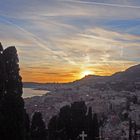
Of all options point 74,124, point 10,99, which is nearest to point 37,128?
point 74,124

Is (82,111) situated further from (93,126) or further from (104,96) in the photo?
(104,96)

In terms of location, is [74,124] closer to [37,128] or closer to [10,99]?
[37,128]

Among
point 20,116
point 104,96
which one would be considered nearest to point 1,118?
point 20,116

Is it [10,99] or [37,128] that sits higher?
[10,99]

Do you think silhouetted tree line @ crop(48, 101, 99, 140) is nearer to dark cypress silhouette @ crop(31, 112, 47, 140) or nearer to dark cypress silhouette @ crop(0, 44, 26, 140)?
dark cypress silhouette @ crop(31, 112, 47, 140)

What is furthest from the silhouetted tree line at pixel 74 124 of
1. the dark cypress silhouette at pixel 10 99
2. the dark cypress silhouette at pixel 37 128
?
the dark cypress silhouette at pixel 10 99

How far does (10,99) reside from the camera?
22.7 meters

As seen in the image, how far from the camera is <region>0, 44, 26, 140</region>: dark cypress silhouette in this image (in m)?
22.5

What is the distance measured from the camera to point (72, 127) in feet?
119

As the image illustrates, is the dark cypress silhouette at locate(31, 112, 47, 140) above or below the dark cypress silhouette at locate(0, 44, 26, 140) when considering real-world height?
below

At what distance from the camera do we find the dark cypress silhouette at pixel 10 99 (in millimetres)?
22453

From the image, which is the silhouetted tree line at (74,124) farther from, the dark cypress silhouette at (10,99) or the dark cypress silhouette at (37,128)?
the dark cypress silhouette at (10,99)

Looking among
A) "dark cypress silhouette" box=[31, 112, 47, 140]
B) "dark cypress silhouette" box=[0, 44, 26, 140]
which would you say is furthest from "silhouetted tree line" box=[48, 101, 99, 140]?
"dark cypress silhouette" box=[0, 44, 26, 140]

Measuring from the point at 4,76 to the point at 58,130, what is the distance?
15.3 m
